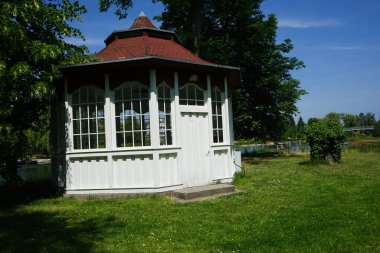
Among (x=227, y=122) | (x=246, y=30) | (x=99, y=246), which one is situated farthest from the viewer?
(x=246, y=30)

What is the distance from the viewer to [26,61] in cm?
930

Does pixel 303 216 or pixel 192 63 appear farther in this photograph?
pixel 192 63

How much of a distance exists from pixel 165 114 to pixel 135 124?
91 cm

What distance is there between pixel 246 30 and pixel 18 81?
19.6 meters

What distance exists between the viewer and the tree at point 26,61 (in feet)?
26.7

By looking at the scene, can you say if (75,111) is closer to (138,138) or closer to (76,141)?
(76,141)

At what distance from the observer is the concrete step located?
30.8 ft

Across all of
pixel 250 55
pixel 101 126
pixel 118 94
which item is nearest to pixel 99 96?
pixel 118 94

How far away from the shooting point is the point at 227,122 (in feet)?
39.2

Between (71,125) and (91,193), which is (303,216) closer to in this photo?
(91,193)

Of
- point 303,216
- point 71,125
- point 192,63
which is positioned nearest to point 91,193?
point 71,125

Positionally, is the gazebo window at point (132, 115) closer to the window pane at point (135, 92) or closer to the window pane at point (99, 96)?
the window pane at point (135, 92)

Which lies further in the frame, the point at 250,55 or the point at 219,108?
the point at 250,55

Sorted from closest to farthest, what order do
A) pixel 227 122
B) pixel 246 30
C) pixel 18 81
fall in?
1. pixel 18 81
2. pixel 227 122
3. pixel 246 30
